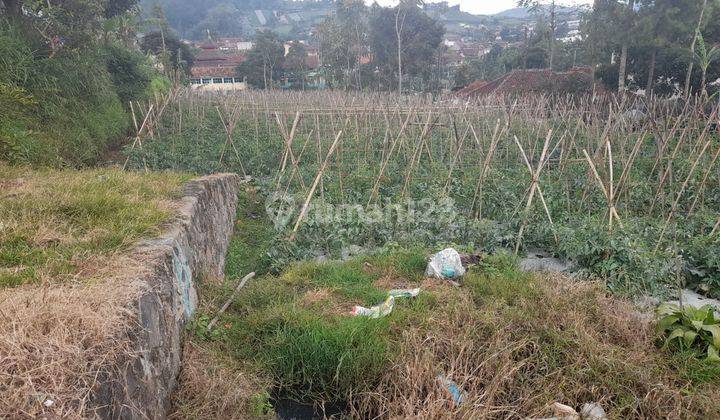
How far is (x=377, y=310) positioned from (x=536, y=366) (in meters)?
1.14

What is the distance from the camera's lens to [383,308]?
3484 millimetres

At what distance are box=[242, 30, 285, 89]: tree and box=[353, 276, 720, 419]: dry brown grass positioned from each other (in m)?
28.2

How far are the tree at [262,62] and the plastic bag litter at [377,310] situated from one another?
27.6m

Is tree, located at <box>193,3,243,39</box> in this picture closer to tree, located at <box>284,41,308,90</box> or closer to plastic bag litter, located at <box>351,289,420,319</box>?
tree, located at <box>284,41,308,90</box>

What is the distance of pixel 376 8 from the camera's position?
31297mm

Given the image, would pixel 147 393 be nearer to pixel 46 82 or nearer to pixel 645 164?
pixel 46 82

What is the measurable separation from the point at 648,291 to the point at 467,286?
1.46m

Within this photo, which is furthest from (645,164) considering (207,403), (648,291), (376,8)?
(376,8)

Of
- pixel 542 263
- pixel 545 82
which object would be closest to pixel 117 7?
pixel 542 263

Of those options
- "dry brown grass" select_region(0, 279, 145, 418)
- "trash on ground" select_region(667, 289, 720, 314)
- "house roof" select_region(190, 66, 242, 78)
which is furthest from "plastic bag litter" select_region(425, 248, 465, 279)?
"house roof" select_region(190, 66, 242, 78)

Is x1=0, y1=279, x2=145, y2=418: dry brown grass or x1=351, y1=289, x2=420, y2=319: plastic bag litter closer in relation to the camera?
x1=0, y1=279, x2=145, y2=418: dry brown grass

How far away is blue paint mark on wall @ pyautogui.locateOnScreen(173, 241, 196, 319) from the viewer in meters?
2.95

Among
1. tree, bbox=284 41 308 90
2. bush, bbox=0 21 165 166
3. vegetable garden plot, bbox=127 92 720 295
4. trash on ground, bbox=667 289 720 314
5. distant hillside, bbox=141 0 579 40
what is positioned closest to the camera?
trash on ground, bbox=667 289 720 314

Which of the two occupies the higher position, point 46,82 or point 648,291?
point 46,82
